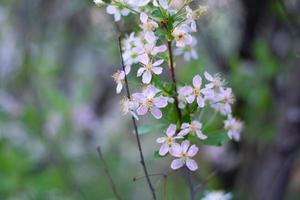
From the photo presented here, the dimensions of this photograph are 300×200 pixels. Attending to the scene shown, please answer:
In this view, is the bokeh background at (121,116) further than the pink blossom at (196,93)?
Yes

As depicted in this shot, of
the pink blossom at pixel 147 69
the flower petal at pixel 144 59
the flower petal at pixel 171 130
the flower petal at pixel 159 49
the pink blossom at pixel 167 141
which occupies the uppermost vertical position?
the flower petal at pixel 159 49

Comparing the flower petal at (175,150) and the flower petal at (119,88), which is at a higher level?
the flower petal at (119,88)

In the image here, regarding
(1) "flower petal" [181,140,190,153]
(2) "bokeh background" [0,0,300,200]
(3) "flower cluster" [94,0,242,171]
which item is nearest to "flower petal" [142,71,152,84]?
(3) "flower cluster" [94,0,242,171]

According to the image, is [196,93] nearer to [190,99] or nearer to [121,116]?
[190,99]

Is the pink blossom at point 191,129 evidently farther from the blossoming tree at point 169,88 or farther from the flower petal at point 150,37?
the flower petal at point 150,37

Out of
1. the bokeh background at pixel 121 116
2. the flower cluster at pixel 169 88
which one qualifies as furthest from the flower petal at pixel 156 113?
the bokeh background at pixel 121 116

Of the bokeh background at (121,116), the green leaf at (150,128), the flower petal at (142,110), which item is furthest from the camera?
the bokeh background at (121,116)

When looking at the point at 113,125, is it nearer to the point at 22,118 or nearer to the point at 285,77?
the point at 22,118

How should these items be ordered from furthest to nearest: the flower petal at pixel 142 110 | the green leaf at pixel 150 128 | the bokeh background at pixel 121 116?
1. the bokeh background at pixel 121 116
2. the green leaf at pixel 150 128
3. the flower petal at pixel 142 110
